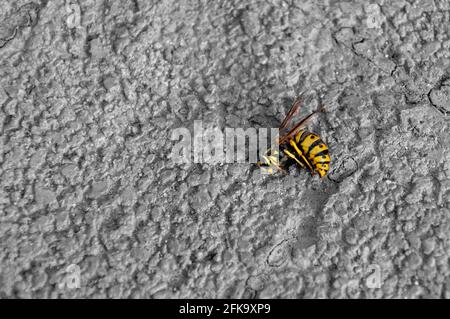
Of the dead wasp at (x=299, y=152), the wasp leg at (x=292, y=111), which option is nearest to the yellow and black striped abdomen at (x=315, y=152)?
the dead wasp at (x=299, y=152)

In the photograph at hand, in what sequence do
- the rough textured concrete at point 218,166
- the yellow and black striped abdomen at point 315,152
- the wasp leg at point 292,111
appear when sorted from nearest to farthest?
1. the rough textured concrete at point 218,166
2. the yellow and black striped abdomen at point 315,152
3. the wasp leg at point 292,111

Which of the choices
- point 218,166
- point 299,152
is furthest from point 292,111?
point 218,166

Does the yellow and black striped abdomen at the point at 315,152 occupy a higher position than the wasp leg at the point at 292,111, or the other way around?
the wasp leg at the point at 292,111

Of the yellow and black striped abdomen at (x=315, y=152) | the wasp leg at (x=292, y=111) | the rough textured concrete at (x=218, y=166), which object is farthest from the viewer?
the wasp leg at (x=292, y=111)

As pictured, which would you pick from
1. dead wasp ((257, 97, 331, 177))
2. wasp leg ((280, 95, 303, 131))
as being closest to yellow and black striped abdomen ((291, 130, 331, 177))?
dead wasp ((257, 97, 331, 177))

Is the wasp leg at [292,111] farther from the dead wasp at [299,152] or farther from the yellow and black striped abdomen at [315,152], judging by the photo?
the yellow and black striped abdomen at [315,152]

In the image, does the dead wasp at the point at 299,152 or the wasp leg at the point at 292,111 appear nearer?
the dead wasp at the point at 299,152

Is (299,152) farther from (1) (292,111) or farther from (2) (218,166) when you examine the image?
(2) (218,166)
